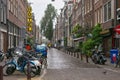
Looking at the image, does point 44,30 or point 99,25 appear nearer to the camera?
point 99,25

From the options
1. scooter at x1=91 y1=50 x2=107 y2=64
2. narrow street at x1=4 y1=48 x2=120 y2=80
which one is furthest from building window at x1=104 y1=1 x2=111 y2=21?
narrow street at x1=4 y1=48 x2=120 y2=80

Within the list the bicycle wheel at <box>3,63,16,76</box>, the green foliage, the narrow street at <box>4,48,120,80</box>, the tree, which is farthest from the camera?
the tree

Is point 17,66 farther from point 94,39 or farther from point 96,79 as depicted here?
point 94,39

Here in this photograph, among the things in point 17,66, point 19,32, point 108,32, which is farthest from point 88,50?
point 19,32

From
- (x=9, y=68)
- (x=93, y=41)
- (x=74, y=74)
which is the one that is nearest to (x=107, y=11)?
(x=93, y=41)

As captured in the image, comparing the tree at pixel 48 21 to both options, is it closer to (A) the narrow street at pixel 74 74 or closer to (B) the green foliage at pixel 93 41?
(B) the green foliage at pixel 93 41

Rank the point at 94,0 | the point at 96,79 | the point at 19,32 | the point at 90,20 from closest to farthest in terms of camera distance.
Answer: the point at 96,79, the point at 94,0, the point at 90,20, the point at 19,32

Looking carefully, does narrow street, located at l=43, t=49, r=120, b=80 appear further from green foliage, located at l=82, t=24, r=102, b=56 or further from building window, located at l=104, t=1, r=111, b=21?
building window, located at l=104, t=1, r=111, b=21

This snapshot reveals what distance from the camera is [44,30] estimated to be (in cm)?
15562

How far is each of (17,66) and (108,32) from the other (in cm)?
2265

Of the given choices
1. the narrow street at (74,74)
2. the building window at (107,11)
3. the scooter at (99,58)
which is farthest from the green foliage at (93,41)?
the narrow street at (74,74)

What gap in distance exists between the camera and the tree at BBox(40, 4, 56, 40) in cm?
15275

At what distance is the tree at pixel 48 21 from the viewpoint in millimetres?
152750

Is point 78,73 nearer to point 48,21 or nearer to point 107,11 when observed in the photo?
point 107,11
